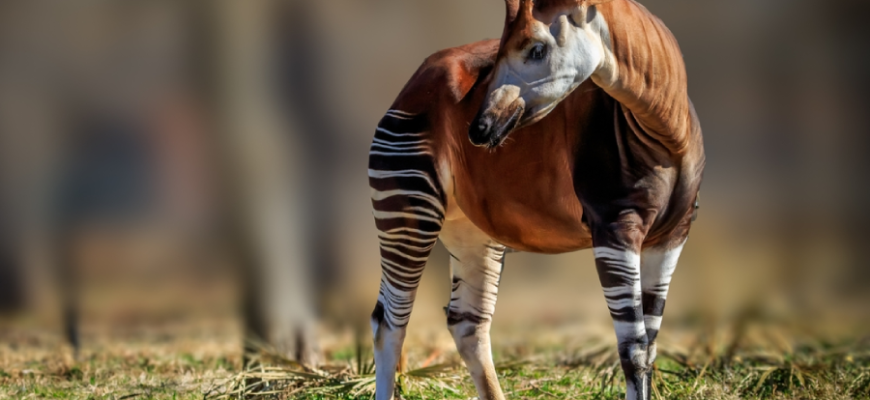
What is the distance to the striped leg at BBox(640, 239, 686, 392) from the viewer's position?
386 centimetres

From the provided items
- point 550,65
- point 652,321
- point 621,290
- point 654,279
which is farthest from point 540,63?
point 652,321

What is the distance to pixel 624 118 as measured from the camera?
3578 millimetres

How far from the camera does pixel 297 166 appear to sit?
721 cm

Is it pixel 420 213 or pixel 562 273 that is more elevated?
pixel 420 213

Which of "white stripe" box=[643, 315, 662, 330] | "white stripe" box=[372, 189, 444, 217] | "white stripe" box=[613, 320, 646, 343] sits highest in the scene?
"white stripe" box=[372, 189, 444, 217]

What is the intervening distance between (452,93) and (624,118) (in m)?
0.85

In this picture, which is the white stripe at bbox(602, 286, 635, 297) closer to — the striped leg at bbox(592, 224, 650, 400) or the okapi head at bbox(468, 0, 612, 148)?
the striped leg at bbox(592, 224, 650, 400)

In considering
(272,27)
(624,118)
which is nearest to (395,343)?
(624,118)

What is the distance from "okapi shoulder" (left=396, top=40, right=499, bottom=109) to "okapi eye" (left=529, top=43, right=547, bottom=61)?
32.4 inches

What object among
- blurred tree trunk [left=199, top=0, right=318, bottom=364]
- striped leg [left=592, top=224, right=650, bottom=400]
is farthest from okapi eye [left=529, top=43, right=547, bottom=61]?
blurred tree trunk [left=199, top=0, right=318, bottom=364]

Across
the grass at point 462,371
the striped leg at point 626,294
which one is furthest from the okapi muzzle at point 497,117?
the grass at point 462,371

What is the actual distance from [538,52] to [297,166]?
420 cm

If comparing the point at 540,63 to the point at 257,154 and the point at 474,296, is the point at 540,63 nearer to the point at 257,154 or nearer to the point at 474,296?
the point at 474,296

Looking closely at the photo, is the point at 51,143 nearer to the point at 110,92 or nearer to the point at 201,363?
the point at 110,92
